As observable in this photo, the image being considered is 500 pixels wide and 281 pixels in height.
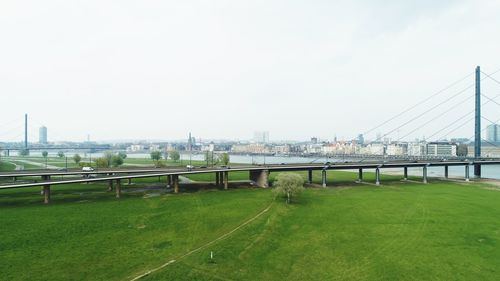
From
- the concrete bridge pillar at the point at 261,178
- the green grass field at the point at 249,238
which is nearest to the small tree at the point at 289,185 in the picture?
the green grass field at the point at 249,238

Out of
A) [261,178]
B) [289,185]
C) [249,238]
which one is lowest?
[249,238]

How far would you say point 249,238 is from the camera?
31.9m

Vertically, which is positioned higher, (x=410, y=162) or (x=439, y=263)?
(x=410, y=162)

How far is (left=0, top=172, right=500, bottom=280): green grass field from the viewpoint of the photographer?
24828mm

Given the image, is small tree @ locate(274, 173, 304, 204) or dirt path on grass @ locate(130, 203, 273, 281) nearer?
dirt path on grass @ locate(130, 203, 273, 281)

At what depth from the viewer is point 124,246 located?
29328 millimetres

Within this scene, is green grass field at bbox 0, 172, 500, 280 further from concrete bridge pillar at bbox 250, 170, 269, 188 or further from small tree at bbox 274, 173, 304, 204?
concrete bridge pillar at bbox 250, 170, 269, 188

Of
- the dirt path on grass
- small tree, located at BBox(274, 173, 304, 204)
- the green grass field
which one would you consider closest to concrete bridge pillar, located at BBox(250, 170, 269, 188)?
the green grass field

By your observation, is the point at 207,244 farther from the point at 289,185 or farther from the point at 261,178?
the point at 261,178

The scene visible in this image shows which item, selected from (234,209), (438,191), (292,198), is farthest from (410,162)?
(234,209)

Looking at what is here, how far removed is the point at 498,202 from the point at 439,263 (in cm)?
3559

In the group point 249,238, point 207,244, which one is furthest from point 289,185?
point 207,244

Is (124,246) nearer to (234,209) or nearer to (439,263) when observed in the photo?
(234,209)

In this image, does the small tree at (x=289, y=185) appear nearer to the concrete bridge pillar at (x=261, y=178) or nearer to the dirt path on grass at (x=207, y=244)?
the dirt path on grass at (x=207, y=244)
